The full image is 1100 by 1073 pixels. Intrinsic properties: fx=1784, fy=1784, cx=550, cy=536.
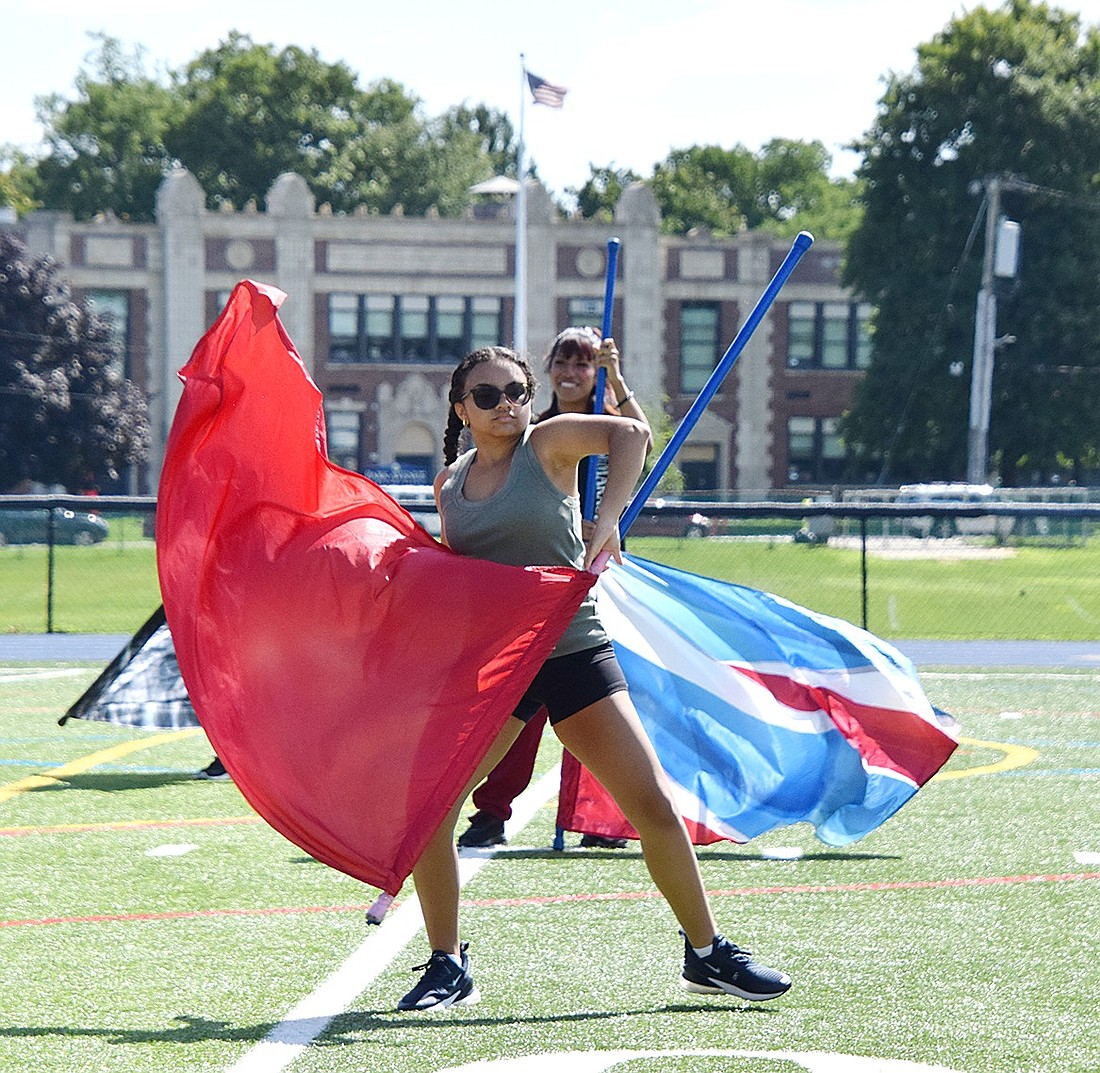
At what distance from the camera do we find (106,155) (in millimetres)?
80500

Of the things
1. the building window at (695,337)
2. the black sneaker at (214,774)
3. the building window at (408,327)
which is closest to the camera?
the black sneaker at (214,774)

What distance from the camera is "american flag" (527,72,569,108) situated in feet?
117

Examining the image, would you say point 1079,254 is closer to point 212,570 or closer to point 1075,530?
point 1075,530

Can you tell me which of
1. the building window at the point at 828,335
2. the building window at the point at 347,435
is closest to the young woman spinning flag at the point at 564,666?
the building window at the point at 347,435

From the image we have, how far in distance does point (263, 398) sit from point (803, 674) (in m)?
2.97

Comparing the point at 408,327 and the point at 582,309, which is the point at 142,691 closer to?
the point at 582,309

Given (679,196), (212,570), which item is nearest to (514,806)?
(212,570)

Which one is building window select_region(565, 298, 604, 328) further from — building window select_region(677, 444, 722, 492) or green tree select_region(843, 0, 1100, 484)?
green tree select_region(843, 0, 1100, 484)

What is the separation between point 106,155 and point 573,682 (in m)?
80.2

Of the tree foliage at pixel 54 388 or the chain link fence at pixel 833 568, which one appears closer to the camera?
the chain link fence at pixel 833 568

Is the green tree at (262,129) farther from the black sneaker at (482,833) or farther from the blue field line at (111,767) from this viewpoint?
the black sneaker at (482,833)

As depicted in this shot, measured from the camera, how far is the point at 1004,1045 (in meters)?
4.45

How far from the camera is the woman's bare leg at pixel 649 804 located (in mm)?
4836

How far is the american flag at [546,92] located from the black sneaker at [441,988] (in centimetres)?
3225
